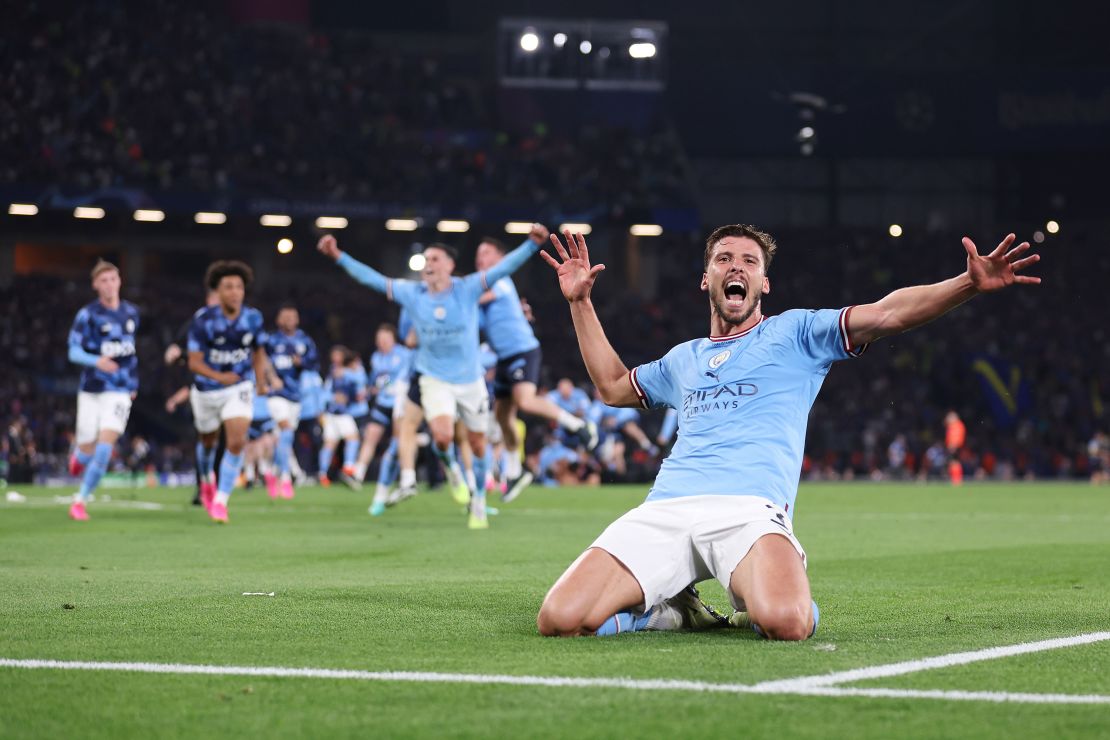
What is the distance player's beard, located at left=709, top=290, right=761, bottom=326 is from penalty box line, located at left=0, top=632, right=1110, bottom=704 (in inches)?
69.2

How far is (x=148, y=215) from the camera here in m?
39.7

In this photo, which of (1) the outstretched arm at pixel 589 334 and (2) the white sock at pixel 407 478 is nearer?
(1) the outstretched arm at pixel 589 334

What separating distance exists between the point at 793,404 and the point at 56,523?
9.09 meters

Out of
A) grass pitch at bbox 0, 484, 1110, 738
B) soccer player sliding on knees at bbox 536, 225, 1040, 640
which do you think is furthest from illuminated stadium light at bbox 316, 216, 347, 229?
soccer player sliding on knees at bbox 536, 225, 1040, 640

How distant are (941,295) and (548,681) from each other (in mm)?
2097

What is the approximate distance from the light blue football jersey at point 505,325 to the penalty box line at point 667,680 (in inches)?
428

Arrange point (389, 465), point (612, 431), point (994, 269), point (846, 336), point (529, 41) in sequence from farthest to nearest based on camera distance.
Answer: point (529, 41) < point (612, 431) < point (389, 465) < point (846, 336) < point (994, 269)

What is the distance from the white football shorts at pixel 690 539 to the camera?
19.4ft

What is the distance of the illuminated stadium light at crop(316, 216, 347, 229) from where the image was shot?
4053 cm

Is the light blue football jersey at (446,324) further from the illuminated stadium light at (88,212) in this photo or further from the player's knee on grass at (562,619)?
the illuminated stadium light at (88,212)

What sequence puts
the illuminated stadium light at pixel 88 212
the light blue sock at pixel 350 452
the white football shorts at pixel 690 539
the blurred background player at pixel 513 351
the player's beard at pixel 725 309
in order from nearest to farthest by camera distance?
the white football shorts at pixel 690 539, the player's beard at pixel 725 309, the blurred background player at pixel 513 351, the light blue sock at pixel 350 452, the illuminated stadium light at pixel 88 212

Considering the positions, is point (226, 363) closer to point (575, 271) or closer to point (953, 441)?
point (575, 271)

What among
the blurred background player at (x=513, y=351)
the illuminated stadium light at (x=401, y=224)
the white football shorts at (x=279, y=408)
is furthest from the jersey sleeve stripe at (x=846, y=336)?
the illuminated stadium light at (x=401, y=224)

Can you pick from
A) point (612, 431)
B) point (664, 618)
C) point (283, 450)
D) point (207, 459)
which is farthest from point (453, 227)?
point (664, 618)
